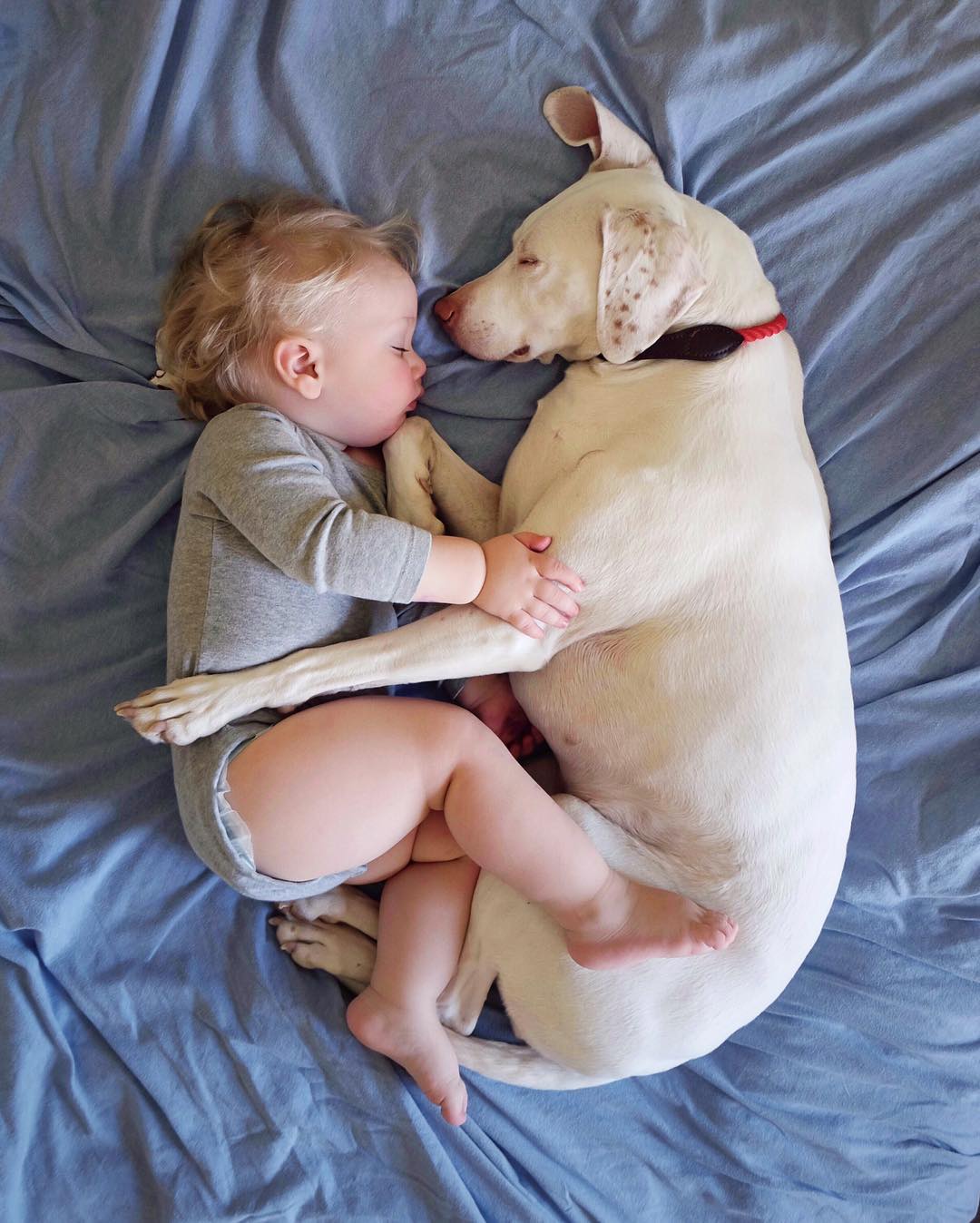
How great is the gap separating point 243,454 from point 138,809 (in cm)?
76

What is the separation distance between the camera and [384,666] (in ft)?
5.66

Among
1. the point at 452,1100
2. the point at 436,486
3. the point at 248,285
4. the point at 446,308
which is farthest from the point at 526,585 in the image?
the point at 452,1100

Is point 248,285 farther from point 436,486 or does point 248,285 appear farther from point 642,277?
point 642,277

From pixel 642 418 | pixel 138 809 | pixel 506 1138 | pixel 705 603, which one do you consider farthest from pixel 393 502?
pixel 506 1138

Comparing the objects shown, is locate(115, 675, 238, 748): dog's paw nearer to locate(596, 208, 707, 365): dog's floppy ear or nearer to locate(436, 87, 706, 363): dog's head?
locate(436, 87, 706, 363): dog's head

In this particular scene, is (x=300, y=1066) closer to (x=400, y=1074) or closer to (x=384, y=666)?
(x=400, y=1074)

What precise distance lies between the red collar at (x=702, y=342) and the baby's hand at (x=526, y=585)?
17.1 inches

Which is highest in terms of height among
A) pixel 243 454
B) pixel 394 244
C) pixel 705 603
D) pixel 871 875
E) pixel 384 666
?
pixel 394 244

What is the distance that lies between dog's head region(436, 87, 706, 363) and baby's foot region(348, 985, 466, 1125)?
1.29m

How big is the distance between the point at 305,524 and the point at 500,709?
0.64 m

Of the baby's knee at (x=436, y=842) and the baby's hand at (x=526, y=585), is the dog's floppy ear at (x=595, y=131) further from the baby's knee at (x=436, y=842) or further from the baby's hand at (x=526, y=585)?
the baby's knee at (x=436, y=842)

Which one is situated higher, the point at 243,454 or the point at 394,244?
the point at 394,244

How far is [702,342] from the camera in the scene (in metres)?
1.80

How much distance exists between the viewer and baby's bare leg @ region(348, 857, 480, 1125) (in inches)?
72.1
